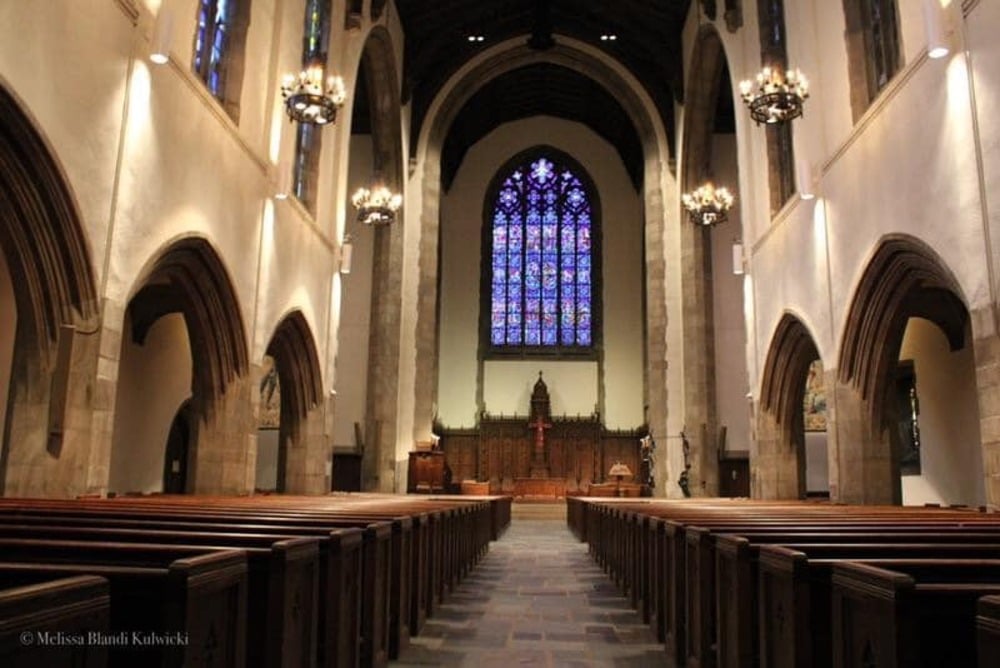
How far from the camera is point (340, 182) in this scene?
554 inches

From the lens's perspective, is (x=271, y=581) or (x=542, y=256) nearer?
(x=271, y=581)

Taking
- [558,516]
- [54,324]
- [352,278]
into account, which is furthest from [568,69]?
[54,324]

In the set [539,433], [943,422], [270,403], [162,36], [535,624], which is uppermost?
[162,36]

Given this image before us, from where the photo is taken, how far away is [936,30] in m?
7.03

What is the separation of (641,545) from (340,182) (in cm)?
1007

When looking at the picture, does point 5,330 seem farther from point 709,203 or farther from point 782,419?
point 782,419

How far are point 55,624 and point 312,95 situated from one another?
8.96 metres

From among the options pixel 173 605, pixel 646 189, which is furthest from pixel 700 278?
pixel 173 605

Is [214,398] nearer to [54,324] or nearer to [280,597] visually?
[54,324]

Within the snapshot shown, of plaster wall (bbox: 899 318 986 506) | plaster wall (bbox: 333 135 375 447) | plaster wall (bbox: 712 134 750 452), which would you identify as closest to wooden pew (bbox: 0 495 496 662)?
plaster wall (bbox: 899 318 986 506)

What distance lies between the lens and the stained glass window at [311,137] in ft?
41.6

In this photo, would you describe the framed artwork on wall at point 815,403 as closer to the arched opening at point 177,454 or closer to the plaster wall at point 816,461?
the plaster wall at point 816,461

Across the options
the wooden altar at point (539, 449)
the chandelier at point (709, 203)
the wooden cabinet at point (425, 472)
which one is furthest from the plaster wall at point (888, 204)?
the wooden altar at point (539, 449)

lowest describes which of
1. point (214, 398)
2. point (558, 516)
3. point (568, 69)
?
point (558, 516)
